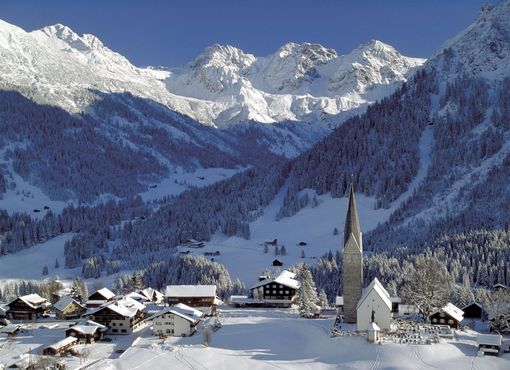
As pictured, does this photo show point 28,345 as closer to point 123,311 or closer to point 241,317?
point 123,311

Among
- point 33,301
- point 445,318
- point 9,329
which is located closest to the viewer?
point 445,318

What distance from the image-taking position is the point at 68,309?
9281 centimetres

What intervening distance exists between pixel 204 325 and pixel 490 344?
35.3 metres

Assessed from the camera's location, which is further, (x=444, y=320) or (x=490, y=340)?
(x=444, y=320)

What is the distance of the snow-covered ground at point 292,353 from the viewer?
60.4 m

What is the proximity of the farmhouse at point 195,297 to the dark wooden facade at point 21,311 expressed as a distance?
841 inches

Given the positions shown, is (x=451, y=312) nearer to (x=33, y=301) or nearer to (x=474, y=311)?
(x=474, y=311)

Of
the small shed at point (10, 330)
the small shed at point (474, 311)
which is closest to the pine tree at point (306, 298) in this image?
the small shed at point (474, 311)

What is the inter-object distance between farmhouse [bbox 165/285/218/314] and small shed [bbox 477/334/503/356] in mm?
41849

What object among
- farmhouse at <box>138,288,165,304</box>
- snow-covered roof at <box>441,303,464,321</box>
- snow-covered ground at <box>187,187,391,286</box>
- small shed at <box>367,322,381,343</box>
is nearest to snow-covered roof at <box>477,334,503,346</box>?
small shed at <box>367,322,381,343</box>

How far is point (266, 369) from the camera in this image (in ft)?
198

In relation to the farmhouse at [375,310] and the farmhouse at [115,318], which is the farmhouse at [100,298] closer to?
the farmhouse at [115,318]

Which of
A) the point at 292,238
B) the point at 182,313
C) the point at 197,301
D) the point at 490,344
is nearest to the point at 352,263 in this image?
the point at 490,344

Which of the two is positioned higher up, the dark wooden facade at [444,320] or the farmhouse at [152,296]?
the farmhouse at [152,296]
